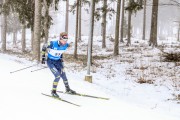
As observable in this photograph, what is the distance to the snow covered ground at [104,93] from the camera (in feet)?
25.3

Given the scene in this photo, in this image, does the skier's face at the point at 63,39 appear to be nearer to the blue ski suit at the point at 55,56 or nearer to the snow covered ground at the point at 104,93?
the blue ski suit at the point at 55,56

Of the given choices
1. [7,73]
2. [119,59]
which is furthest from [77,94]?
[119,59]

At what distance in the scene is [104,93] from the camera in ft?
34.4

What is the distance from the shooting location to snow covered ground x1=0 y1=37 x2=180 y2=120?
25.3 ft

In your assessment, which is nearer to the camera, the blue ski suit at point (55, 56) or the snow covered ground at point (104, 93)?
the snow covered ground at point (104, 93)

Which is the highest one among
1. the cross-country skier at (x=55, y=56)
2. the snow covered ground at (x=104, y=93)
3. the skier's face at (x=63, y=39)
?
the skier's face at (x=63, y=39)

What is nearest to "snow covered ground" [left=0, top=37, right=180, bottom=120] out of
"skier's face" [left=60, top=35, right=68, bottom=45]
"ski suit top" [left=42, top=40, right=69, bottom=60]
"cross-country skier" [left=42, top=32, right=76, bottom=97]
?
"cross-country skier" [left=42, top=32, right=76, bottom=97]

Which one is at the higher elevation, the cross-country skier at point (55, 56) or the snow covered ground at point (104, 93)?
the cross-country skier at point (55, 56)

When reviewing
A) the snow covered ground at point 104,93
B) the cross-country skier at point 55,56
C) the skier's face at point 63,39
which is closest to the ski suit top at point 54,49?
the cross-country skier at point 55,56

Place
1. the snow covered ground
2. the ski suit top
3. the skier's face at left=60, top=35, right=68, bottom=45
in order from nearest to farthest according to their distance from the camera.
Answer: the snow covered ground
the skier's face at left=60, top=35, right=68, bottom=45
the ski suit top

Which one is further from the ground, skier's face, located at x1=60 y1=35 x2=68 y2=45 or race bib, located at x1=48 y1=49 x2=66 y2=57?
skier's face, located at x1=60 y1=35 x2=68 y2=45

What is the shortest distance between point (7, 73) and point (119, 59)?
959 cm

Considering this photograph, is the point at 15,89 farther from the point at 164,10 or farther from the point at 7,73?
the point at 164,10

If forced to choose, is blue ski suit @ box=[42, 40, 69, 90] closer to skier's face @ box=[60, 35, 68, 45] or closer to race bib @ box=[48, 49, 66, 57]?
race bib @ box=[48, 49, 66, 57]
